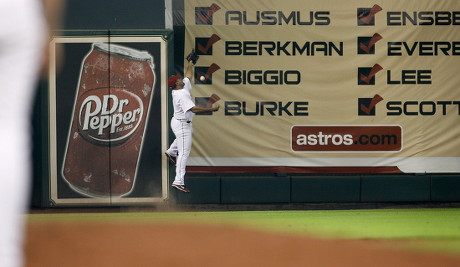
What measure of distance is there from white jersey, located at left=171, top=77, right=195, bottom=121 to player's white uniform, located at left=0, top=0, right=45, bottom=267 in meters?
9.03

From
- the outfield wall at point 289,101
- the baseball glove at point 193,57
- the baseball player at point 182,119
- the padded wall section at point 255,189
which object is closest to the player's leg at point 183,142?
the baseball player at point 182,119

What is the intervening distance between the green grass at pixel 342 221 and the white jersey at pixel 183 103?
4.56 feet

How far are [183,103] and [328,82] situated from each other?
2.19 meters

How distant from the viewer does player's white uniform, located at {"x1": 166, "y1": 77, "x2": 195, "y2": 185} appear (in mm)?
11133

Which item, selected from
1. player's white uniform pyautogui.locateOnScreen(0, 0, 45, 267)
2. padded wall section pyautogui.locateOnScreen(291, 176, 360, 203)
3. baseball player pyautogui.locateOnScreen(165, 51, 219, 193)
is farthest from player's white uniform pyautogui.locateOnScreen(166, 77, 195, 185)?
player's white uniform pyautogui.locateOnScreen(0, 0, 45, 267)

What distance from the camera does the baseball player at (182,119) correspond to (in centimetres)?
1116

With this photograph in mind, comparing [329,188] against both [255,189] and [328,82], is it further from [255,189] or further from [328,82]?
[328,82]

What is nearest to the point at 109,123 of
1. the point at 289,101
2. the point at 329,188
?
the point at 289,101

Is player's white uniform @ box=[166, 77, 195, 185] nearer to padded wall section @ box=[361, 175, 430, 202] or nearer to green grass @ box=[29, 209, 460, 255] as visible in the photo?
green grass @ box=[29, 209, 460, 255]

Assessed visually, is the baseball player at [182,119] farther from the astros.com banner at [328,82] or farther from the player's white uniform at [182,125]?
the astros.com banner at [328,82]

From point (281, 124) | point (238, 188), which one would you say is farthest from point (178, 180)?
point (281, 124)

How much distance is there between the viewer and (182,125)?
11219mm

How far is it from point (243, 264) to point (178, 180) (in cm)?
538

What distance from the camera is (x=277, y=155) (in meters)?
11.7
